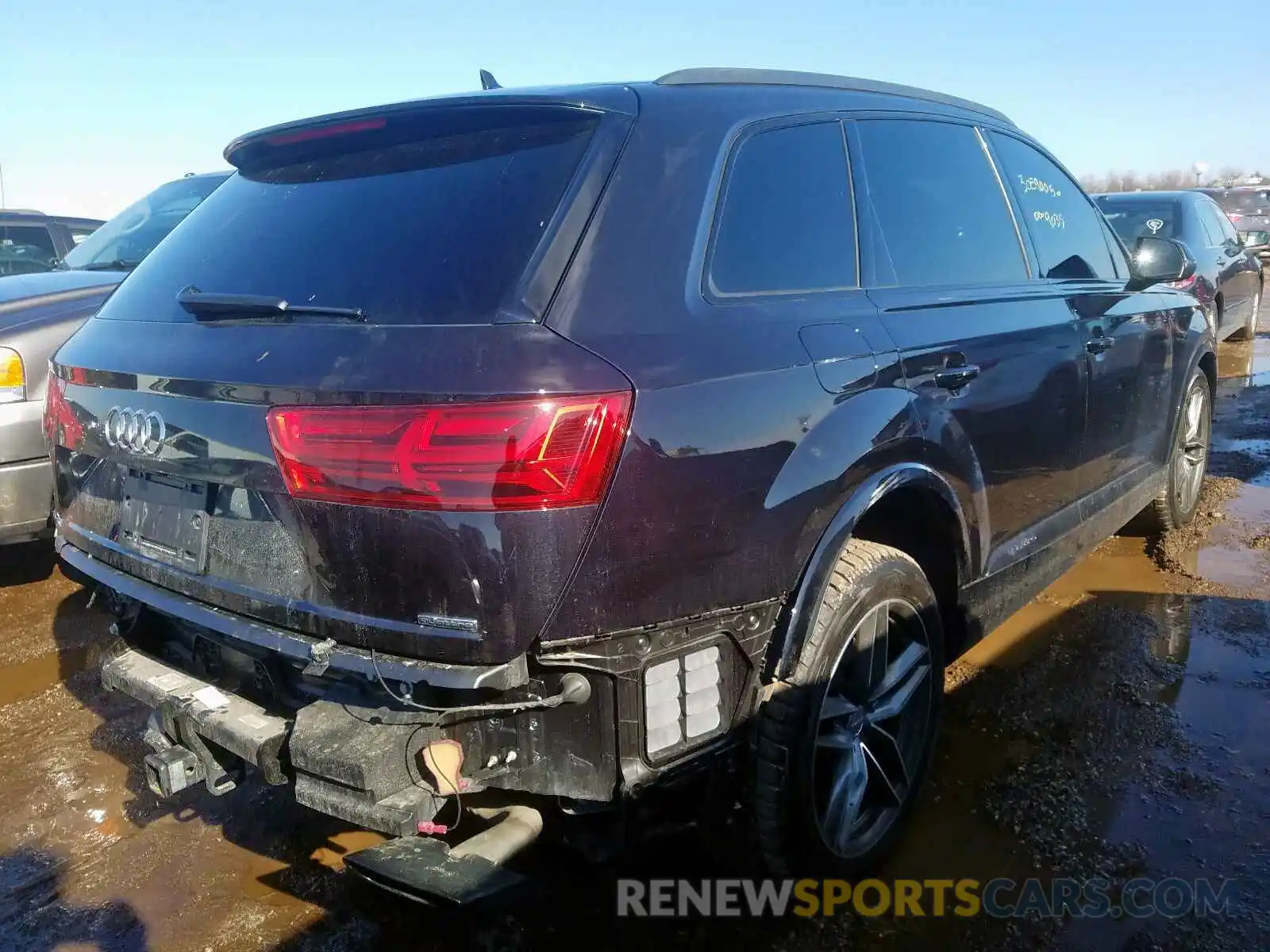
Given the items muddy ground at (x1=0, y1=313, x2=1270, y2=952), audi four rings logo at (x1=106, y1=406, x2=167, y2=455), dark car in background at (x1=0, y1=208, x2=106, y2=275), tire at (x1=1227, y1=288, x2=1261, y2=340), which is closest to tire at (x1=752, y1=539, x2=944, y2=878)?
muddy ground at (x1=0, y1=313, x2=1270, y2=952)

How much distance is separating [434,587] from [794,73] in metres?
1.76

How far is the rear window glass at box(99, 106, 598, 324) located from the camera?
1.89 meters

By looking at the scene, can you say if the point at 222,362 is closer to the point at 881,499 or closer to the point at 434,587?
the point at 434,587

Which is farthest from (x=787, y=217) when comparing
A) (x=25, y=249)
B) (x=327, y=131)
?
(x=25, y=249)

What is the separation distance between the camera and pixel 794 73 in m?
2.62

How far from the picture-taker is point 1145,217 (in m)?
8.45

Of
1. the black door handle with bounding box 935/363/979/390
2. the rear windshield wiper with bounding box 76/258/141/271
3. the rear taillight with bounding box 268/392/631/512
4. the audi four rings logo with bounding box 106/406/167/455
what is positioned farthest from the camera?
the rear windshield wiper with bounding box 76/258/141/271

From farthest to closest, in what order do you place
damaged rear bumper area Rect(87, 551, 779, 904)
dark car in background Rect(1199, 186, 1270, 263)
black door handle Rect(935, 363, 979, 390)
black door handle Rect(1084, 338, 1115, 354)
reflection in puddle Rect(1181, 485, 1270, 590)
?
dark car in background Rect(1199, 186, 1270, 263) < reflection in puddle Rect(1181, 485, 1270, 590) < black door handle Rect(1084, 338, 1115, 354) < black door handle Rect(935, 363, 979, 390) < damaged rear bumper area Rect(87, 551, 779, 904)

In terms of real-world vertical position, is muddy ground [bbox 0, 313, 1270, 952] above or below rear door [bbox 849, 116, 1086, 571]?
below

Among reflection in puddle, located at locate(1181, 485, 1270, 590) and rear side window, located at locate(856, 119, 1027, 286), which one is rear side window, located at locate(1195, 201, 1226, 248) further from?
rear side window, located at locate(856, 119, 1027, 286)

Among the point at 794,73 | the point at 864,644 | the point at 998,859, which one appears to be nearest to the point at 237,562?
the point at 864,644

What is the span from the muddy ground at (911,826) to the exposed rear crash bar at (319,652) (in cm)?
51

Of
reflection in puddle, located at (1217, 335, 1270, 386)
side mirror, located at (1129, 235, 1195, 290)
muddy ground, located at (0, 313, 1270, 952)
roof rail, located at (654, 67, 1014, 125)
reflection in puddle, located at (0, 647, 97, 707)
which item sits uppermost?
roof rail, located at (654, 67, 1014, 125)

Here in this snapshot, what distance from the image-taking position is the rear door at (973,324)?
2588 millimetres
